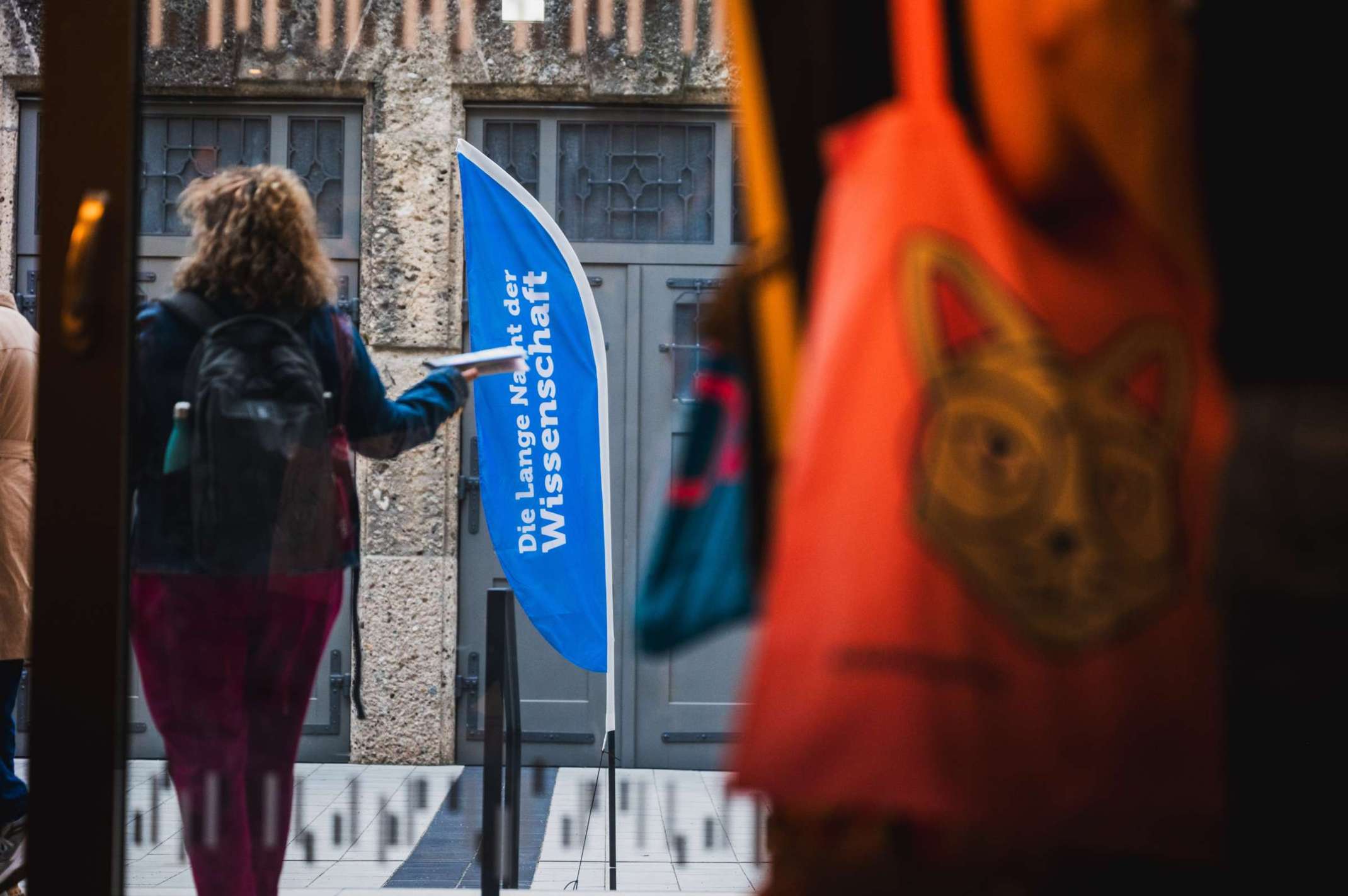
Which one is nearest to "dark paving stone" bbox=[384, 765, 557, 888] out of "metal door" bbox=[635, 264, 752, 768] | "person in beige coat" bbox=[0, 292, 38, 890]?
"metal door" bbox=[635, 264, 752, 768]

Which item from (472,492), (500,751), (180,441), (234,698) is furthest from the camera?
(472,492)

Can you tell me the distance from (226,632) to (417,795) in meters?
0.49

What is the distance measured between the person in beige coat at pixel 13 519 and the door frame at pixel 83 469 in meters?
1.93

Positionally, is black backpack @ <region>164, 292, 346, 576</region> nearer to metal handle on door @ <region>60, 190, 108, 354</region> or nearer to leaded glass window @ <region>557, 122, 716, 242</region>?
metal handle on door @ <region>60, 190, 108, 354</region>

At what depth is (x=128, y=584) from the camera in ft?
4.72

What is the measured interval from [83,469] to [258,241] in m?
0.62

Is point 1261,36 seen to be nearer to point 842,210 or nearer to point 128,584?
point 842,210

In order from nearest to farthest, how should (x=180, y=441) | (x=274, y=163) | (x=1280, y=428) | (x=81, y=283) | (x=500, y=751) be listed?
(x=1280, y=428)
(x=81, y=283)
(x=180, y=441)
(x=274, y=163)
(x=500, y=751)

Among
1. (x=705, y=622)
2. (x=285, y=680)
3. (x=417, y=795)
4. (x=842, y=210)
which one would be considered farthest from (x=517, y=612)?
(x=842, y=210)

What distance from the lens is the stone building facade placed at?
186 centimetres

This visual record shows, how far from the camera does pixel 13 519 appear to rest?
10.5 feet

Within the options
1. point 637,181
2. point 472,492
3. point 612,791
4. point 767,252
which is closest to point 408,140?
point 637,181

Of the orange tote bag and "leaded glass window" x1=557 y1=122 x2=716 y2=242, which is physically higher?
"leaded glass window" x1=557 y1=122 x2=716 y2=242

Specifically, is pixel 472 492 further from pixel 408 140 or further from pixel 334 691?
pixel 408 140
